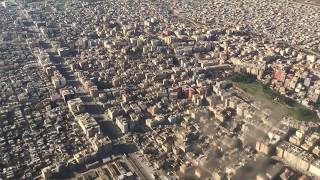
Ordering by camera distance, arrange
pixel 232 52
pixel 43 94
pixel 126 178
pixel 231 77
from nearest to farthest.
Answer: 1. pixel 126 178
2. pixel 43 94
3. pixel 231 77
4. pixel 232 52

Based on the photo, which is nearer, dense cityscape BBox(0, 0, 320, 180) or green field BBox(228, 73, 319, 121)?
dense cityscape BBox(0, 0, 320, 180)

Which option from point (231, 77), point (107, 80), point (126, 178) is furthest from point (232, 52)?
point (126, 178)

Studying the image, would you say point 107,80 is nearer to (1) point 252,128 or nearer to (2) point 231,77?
(2) point 231,77

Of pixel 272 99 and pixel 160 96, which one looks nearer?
pixel 272 99

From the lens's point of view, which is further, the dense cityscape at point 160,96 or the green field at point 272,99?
the green field at point 272,99
